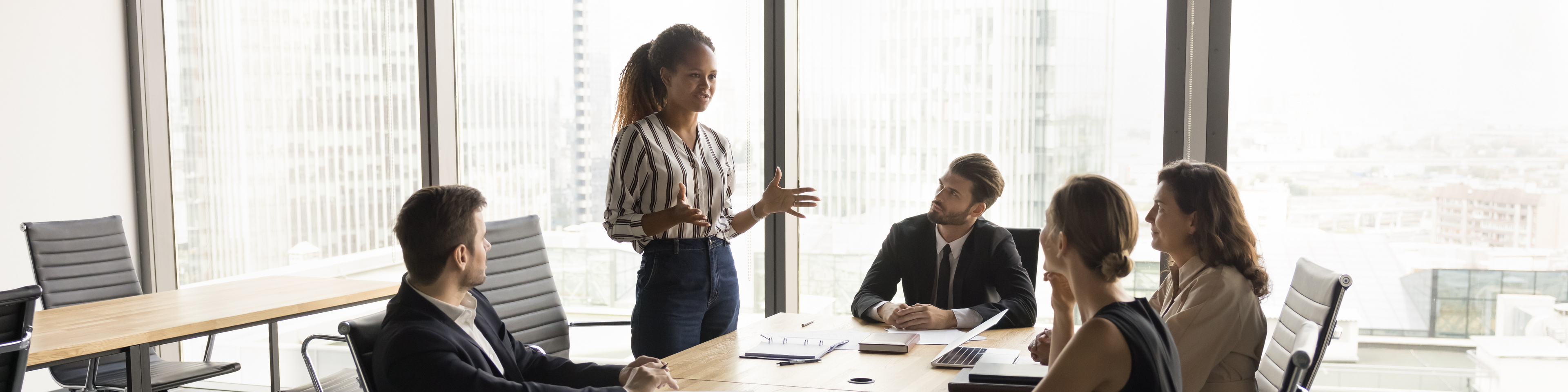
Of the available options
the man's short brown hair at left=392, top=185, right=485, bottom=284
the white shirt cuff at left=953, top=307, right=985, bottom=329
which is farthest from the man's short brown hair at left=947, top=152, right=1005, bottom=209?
the man's short brown hair at left=392, top=185, right=485, bottom=284

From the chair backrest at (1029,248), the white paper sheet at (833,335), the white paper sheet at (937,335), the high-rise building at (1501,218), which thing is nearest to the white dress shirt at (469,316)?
the white paper sheet at (833,335)

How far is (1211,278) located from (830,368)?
31.5 inches

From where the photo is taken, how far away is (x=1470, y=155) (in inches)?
122

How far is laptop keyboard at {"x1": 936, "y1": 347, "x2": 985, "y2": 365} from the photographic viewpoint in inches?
82.4

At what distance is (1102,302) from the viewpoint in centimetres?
153

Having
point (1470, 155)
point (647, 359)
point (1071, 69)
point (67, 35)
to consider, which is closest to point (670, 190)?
point (647, 359)

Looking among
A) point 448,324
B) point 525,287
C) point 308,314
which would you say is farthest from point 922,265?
point 308,314

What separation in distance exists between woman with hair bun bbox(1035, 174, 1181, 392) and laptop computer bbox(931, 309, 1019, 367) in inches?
16.4

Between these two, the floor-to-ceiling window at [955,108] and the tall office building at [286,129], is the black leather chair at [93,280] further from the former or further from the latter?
the floor-to-ceiling window at [955,108]

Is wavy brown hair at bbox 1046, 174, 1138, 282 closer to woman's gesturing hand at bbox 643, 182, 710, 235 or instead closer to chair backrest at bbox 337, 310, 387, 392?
woman's gesturing hand at bbox 643, 182, 710, 235

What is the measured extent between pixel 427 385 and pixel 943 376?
992 millimetres

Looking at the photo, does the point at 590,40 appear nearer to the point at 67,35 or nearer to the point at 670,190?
the point at 670,190

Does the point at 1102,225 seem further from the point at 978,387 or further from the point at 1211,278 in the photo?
the point at 1211,278

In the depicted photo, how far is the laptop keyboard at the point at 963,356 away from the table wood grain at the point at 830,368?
33 mm
